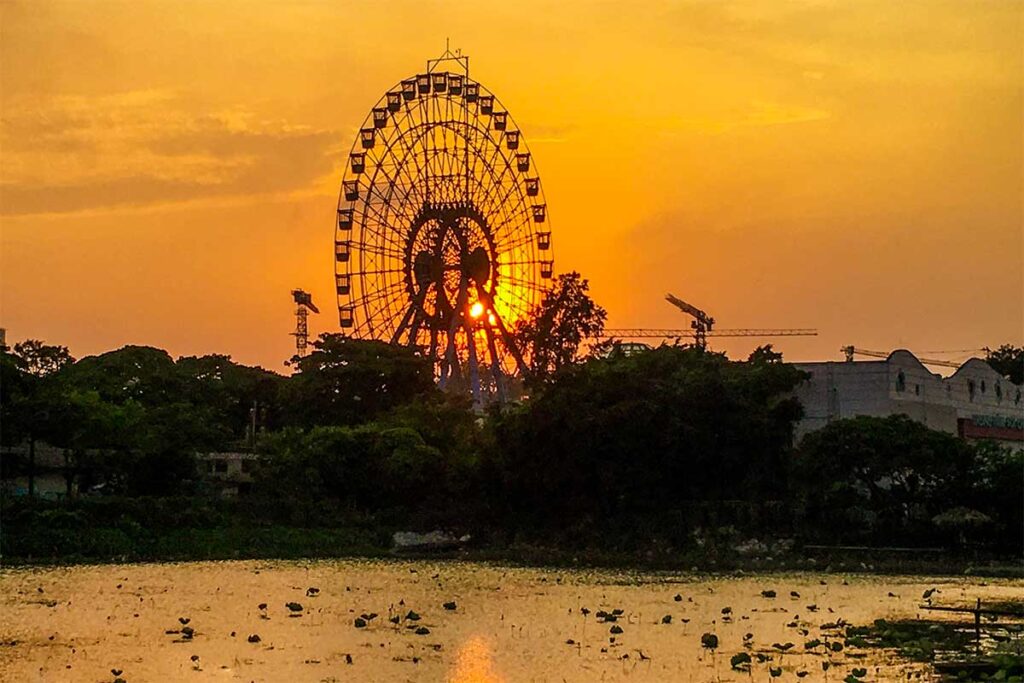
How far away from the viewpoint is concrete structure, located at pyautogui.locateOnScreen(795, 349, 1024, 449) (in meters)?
50.9

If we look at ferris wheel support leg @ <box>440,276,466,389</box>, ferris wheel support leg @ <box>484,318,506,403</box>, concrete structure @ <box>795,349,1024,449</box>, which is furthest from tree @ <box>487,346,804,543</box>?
ferris wheel support leg @ <box>484,318,506,403</box>

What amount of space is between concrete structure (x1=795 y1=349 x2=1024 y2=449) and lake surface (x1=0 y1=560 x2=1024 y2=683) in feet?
49.5

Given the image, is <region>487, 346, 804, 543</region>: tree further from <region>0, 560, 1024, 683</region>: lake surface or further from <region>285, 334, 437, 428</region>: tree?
<region>285, 334, 437, 428</region>: tree

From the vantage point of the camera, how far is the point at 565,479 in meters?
45.0

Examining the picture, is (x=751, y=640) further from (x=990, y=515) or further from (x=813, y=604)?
(x=990, y=515)

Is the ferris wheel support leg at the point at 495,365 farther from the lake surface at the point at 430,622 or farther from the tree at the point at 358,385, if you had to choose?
the lake surface at the point at 430,622

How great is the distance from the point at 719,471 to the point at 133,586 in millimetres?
19818

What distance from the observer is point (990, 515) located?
42.3 metres

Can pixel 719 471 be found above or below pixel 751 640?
above

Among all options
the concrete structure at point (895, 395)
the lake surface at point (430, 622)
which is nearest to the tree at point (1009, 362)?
the concrete structure at point (895, 395)

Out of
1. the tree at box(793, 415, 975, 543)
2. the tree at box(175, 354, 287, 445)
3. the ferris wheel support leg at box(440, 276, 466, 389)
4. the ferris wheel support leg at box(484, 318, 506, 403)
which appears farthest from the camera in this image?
the tree at box(175, 354, 287, 445)

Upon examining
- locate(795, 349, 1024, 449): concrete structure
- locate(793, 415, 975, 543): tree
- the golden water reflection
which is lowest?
the golden water reflection

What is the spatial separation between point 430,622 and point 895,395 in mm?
29768

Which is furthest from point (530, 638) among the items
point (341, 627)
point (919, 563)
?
point (919, 563)
